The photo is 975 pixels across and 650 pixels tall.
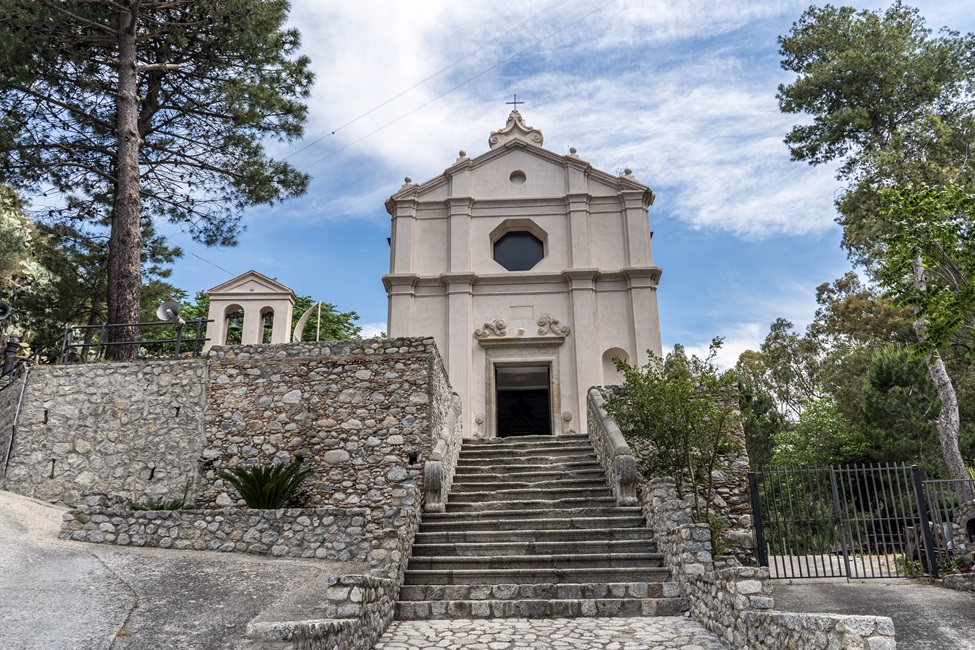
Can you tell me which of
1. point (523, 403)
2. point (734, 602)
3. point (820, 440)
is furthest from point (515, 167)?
point (820, 440)

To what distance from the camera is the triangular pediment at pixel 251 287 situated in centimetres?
1489

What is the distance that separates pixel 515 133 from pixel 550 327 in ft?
20.4

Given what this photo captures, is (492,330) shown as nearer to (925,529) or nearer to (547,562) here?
(547,562)

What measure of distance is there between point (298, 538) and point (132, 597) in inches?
87.9

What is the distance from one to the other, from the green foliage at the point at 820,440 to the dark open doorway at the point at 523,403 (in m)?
10.4

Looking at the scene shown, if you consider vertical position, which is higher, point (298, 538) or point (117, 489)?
point (117, 489)

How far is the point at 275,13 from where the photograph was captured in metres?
→ 14.9

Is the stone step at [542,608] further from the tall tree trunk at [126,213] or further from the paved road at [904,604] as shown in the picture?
the tall tree trunk at [126,213]

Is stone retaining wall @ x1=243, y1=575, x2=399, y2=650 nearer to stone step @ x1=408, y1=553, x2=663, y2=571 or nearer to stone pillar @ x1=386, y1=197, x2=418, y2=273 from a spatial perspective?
stone step @ x1=408, y1=553, x2=663, y2=571

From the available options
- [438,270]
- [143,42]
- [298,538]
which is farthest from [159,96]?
[298,538]

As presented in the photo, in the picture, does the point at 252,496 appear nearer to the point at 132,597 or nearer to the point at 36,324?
the point at 132,597

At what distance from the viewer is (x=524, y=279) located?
643 inches

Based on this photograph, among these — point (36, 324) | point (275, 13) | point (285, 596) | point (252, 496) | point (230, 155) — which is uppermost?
point (275, 13)

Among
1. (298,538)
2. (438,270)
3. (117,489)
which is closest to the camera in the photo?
(298,538)
